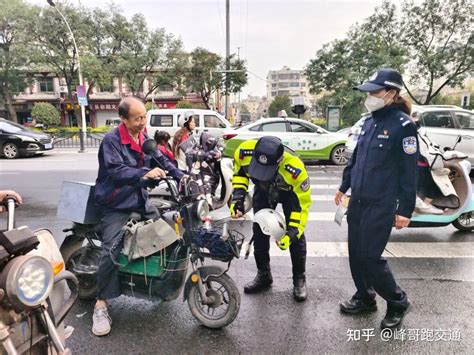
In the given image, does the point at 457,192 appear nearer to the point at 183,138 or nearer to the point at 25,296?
the point at 183,138

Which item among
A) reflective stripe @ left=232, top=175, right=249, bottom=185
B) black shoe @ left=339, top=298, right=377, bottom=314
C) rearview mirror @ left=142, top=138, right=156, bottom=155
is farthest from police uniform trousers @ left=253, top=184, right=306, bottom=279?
rearview mirror @ left=142, top=138, right=156, bottom=155

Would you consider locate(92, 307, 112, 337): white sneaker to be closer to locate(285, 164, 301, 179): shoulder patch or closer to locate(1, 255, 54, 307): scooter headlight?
locate(1, 255, 54, 307): scooter headlight

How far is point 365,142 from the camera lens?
277 cm

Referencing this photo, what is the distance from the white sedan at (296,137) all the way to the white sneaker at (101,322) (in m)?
8.45

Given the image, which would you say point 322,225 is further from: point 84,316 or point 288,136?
point 288,136

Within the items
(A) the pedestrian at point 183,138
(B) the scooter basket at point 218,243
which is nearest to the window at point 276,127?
(A) the pedestrian at point 183,138

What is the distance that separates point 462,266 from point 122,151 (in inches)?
148

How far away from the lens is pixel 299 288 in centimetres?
334

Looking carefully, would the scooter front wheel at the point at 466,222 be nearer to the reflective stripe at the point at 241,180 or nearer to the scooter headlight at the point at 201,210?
the reflective stripe at the point at 241,180

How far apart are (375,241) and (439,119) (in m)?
7.78

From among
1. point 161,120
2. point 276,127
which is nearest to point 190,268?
point 276,127

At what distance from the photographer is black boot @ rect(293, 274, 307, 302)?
3.30 metres

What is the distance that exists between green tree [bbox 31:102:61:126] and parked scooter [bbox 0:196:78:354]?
3574cm

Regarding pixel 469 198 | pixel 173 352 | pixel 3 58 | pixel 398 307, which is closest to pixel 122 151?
pixel 173 352
